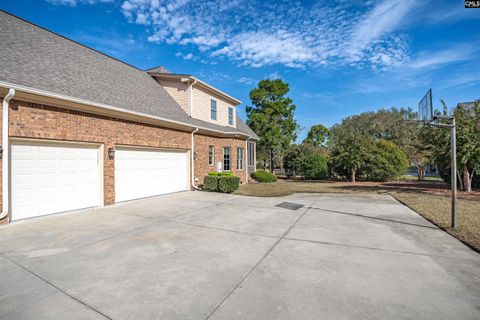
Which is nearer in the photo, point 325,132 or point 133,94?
point 133,94

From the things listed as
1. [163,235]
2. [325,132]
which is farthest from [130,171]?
[325,132]

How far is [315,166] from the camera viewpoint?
70.5ft

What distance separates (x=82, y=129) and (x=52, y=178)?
68.5 inches

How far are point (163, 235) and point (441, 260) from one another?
204 inches

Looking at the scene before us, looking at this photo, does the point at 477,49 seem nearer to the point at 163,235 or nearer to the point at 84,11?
the point at 163,235

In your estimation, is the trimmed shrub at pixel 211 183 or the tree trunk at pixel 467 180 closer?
the tree trunk at pixel 467 180

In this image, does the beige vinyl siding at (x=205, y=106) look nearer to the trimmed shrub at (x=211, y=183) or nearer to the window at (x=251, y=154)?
the window at (x=251, y=154)

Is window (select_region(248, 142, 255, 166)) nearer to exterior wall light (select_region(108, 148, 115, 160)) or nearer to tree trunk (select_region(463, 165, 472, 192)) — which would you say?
exterior wall light (select_region(108, 148, 115, 160))

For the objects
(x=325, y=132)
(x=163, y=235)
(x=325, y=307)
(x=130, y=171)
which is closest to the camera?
(x=325, y=307)

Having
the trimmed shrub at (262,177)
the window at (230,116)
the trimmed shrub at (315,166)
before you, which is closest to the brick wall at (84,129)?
the window at (230,116)

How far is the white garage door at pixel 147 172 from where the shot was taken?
8.97 m

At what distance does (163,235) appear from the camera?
16.9 ft

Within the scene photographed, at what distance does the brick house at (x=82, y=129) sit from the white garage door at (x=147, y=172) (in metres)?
0.04

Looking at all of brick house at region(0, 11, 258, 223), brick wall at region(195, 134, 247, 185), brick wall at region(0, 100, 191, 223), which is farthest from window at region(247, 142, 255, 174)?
brick wall at region(0, 100, 191, 223)
